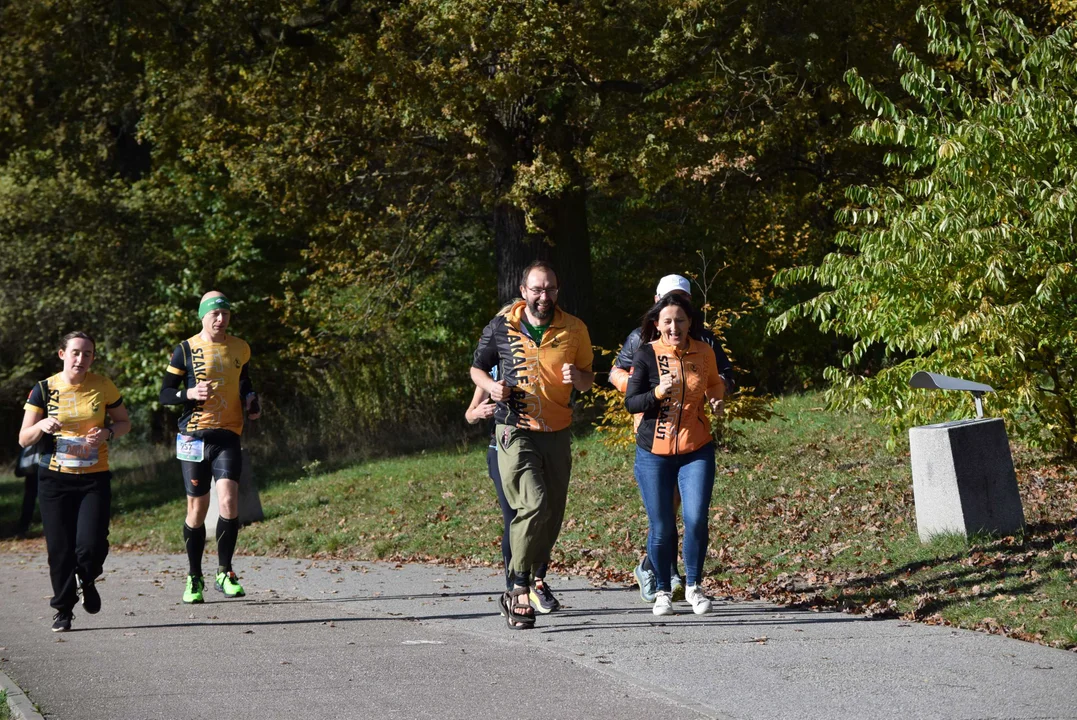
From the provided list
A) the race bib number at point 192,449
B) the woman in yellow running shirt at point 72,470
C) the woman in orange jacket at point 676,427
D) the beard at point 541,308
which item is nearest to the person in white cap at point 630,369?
the woman in orange jacket at point 676,427

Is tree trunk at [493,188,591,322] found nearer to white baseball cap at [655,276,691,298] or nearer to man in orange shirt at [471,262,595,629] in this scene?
white baseball cap at [655,276,691,298]

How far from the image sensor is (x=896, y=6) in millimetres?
19766

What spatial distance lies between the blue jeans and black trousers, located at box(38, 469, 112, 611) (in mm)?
3529

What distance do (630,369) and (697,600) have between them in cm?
144

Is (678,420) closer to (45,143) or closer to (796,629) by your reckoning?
(796,629)

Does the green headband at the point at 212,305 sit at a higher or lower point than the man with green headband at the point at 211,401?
higher

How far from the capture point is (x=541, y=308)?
7.78 meters

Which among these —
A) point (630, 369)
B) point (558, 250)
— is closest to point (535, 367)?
point (630, 369)

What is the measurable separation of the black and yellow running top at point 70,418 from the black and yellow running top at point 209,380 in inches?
21.0

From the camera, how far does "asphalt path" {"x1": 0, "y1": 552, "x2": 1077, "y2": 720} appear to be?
234 inches

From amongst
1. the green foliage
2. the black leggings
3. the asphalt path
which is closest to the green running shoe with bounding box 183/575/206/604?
the asphalt path

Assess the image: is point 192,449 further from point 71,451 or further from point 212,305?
point 212,305

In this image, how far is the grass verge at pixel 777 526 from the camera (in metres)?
8.06

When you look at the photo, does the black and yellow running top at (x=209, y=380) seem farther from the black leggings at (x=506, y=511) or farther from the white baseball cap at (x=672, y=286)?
the white baseball cap at (x=672, y=286)
